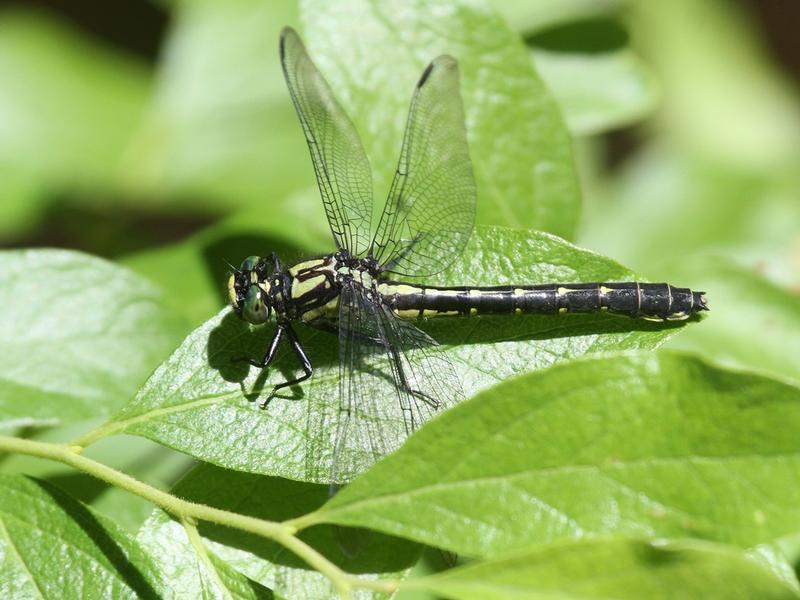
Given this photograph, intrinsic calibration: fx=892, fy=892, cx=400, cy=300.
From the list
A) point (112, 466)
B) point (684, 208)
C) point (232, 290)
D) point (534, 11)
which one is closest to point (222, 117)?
point (534, 11)

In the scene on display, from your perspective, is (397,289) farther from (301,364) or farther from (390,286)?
(301,364)

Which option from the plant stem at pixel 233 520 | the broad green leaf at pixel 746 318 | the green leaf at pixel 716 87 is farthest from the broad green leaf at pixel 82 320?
the green leaf at pixel 716 87

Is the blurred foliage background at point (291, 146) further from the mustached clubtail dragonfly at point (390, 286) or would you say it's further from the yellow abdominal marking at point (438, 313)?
the yellow abdominal marking at point (438, 313)

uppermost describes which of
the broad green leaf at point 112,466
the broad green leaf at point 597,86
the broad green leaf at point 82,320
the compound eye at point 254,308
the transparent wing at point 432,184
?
the broad green leaf at point 597,86

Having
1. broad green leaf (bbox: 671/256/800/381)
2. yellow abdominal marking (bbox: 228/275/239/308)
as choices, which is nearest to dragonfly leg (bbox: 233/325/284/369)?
yellow abdominal marking (bbox: 228/275/239/308)

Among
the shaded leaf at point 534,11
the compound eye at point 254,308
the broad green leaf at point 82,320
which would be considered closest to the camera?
the compound eye at point 254,308

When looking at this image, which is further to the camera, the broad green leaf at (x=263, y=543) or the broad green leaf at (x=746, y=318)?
the broad green leaf at (x=746, y=318)
